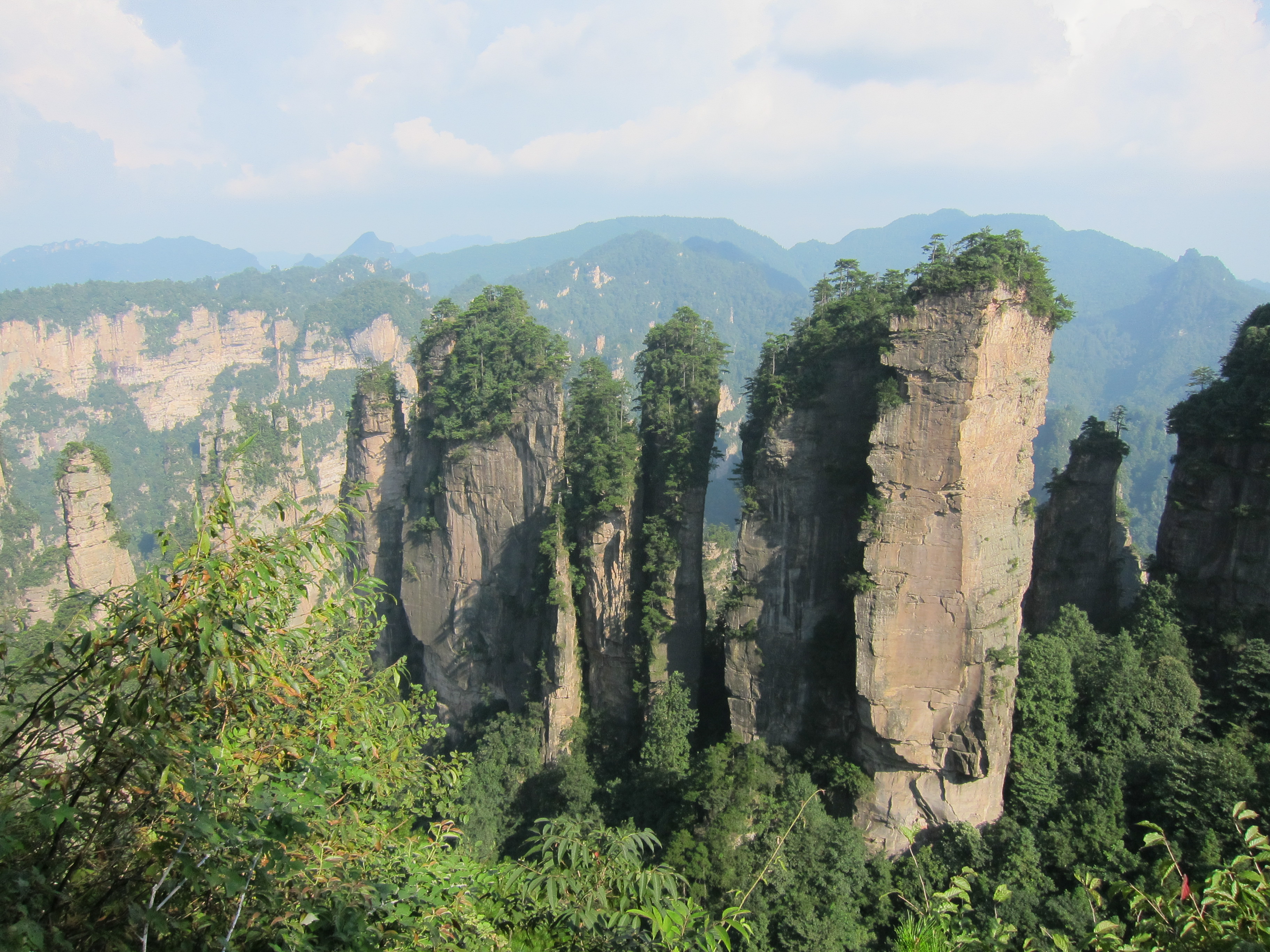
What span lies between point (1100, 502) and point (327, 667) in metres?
23.1

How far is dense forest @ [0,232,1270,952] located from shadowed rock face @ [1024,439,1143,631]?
5.79 ft

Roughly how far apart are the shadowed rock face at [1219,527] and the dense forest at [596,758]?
8.1 inches

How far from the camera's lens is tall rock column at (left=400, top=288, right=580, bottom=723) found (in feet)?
85.9

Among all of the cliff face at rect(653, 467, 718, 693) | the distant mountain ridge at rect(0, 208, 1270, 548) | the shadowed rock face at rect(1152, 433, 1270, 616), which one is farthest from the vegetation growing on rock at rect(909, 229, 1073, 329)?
the distant mountain ridge at rect(0, 208, 1270, 548)

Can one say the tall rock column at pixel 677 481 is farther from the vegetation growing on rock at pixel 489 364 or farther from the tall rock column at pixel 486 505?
the vegetation growing on rock at pixel 489 364

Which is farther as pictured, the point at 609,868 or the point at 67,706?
the point at 609,868

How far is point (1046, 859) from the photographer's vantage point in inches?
641

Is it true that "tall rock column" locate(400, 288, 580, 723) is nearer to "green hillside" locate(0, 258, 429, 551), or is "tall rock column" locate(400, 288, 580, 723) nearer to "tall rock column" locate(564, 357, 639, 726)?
"tall rock column" locate(564, 357, 639, 726)

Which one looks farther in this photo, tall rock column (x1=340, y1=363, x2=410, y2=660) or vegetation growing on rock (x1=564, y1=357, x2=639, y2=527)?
tall rock column (x1=340, y1=363, x2=410, y2=660)

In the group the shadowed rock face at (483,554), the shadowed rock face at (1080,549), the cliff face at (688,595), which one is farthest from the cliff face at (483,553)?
the shadowed rock face at (1080,549)

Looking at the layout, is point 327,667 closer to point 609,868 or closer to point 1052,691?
point 609,868

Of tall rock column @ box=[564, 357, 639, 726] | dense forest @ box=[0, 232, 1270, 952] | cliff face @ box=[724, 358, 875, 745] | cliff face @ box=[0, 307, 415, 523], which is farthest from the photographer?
cliff face @ box=[0, 307, 415, 523]

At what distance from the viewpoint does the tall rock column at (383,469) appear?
3148cm

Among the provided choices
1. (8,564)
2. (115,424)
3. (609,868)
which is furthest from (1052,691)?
(115,424)
